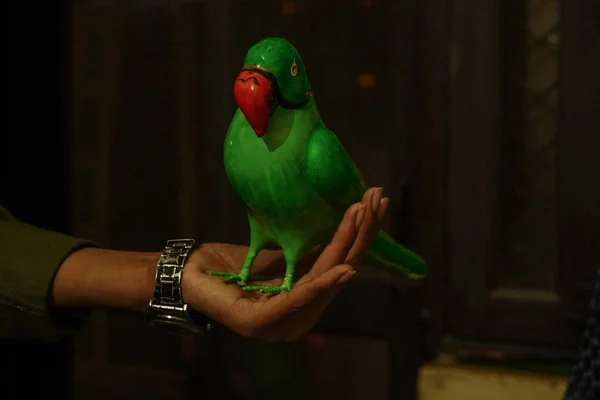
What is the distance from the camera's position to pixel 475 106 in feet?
2.80

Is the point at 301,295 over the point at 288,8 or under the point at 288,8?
under

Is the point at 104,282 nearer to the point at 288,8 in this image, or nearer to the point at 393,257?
the point at 393,257

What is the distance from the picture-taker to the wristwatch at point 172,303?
614 millimetres

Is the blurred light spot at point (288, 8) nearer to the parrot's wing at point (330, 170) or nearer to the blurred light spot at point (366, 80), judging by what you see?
the blurred light spot at point (366, 80)

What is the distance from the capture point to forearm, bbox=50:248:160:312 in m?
0.66

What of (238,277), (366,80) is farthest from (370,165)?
(238,277)

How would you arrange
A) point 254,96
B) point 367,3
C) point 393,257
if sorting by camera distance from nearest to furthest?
1. point 254,96
2. point 393,257
3. point 367,3

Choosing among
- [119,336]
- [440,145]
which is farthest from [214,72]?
[119,336]

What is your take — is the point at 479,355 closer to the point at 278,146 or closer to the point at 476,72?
the point at 476,72

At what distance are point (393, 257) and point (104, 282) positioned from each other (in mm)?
278

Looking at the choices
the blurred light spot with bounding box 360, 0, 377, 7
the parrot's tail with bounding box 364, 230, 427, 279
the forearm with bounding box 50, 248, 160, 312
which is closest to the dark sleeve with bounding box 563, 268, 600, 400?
the parrot's tail with bounding box 364, 230, 427, 279

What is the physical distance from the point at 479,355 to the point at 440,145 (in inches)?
10.5

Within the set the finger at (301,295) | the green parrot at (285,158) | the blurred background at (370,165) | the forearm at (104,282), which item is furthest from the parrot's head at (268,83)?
→ the blurred background at (370,165)

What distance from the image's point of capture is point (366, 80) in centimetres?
91
